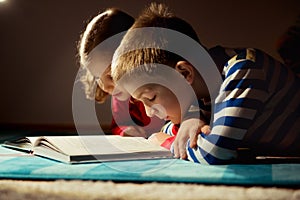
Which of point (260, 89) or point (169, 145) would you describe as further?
point (169, 145)

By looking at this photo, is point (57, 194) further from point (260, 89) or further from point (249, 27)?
point (249, 27)

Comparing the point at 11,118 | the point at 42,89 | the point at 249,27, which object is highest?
the point at 249,27

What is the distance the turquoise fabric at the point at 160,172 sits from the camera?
60 cm

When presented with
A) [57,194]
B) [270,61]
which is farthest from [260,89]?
[57,194]

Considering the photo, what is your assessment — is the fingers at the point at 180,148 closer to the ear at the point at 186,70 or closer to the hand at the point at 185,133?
the hand at the point at 185,133

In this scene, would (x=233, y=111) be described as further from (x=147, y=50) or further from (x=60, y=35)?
(x=60, y=35)

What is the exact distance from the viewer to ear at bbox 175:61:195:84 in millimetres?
860

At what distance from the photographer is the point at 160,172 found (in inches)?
25.2

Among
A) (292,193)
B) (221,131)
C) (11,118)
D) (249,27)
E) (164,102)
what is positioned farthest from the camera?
(11,118)

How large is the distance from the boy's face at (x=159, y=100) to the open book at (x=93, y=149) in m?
0.07

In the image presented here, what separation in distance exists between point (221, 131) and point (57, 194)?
0.26m

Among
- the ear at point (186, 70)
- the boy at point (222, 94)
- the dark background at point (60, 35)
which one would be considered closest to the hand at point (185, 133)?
the boy at point (222, 94)

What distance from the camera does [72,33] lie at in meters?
1.77

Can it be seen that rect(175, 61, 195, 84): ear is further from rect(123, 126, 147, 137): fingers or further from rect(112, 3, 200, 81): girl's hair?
rect(123, 126, 147, 137): fingers
